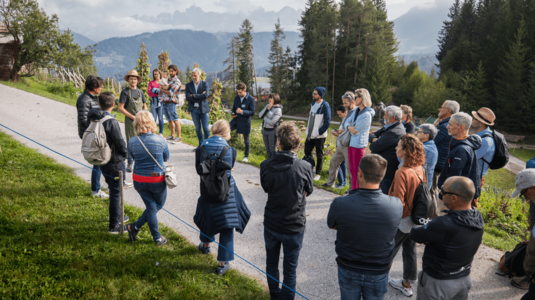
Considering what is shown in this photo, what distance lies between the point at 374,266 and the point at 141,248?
313cm

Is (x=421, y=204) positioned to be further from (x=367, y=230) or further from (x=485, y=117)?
(x=485, y=117)

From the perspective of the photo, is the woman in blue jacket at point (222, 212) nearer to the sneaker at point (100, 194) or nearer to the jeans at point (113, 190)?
the jeans at point (113, 190)

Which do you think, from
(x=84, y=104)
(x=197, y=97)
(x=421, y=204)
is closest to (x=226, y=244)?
(x=421, y=204)

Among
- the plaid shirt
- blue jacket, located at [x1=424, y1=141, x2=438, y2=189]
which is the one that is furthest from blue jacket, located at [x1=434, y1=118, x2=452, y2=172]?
the plaid shirt

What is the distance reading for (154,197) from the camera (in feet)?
13.1

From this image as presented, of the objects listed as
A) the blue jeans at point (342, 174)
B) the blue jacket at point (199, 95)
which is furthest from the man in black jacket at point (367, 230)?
the blue jacket at point (199, 95)

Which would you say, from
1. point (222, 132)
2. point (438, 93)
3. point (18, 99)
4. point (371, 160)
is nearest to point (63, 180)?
point (222, 132)

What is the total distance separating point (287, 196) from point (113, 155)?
114 inches

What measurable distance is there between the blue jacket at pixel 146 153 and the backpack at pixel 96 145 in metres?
0.64

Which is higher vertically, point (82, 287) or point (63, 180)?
point (63, 180)

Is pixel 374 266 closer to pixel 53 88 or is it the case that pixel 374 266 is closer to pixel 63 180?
pixel 63 180

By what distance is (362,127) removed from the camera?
5613 millimetres

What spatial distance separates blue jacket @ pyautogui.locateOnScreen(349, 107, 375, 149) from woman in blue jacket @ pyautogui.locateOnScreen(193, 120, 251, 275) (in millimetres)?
2938

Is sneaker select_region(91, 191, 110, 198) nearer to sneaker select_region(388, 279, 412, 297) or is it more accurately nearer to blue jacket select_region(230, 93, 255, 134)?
blue jacket select_region(230, 93, 255, 134)
